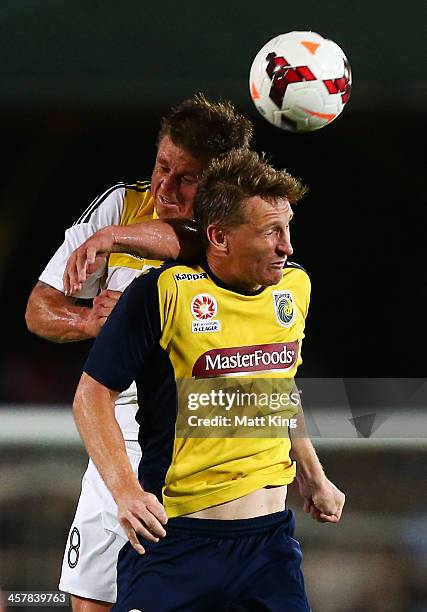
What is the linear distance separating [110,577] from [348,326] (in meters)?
2.87

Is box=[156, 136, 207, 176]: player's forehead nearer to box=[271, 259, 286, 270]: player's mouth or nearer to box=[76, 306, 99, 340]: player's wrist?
box=[76, 306, 99, 340]: player's wrist

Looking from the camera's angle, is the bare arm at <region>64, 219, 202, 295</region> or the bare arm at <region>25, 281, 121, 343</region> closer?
the bare arm at <region>64, 219, 202, 295</region>

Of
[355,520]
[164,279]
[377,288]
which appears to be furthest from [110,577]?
[377,288]

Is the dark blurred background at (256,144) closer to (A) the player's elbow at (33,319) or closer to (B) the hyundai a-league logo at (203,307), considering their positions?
(A) the player's elbow at (33,319)

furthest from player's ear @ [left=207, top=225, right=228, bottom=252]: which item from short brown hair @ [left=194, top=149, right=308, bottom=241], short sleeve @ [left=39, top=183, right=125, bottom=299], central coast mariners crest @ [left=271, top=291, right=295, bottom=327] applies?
short sleeve @ [left=39, top=183, right=125, bottom=299]

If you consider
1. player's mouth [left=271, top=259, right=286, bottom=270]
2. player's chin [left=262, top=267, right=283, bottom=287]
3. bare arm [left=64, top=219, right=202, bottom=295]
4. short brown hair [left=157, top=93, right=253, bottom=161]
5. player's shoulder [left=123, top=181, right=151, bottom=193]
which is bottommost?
player's chin [left=262, top=267, right=283, bottom=287]

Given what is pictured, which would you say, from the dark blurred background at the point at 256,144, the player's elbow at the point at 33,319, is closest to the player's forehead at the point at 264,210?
the player's elbow at the point at 33,319

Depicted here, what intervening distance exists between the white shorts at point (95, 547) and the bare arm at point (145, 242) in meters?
0.63

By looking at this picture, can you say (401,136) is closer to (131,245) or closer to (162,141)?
(162,141)

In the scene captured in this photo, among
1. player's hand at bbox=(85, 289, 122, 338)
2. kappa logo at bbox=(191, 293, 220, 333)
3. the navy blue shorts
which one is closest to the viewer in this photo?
the navy blue shorts

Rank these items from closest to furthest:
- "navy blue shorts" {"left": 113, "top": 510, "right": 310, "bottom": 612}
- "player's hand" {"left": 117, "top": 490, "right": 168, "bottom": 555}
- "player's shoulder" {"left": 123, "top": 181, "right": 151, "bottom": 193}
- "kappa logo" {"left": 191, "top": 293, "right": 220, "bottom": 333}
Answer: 1. "player's hand" {"left": 117, "top": 490, "right": 168, "bottom": 555}
2. "navy blue shorts" {"left": 113, "top": 510, "right": 310, "bottom": 612}
3. "kappa logo" {"left": 191, "top": 293, "right": 220, "bottom": 333}
4. "player's shoulder" {"left": 123, "top": 181, "right": 151, "bottom": 193}

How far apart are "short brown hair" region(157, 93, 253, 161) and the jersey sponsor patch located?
0.60 m

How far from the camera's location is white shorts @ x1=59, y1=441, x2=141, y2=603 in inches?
89.9

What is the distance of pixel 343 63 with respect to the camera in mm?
2496
